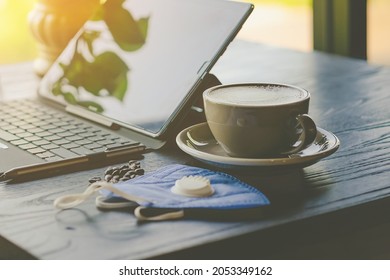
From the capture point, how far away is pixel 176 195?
81 centimetres

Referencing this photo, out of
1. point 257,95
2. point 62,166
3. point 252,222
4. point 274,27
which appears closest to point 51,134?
point 62,166

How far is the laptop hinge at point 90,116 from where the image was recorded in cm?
109

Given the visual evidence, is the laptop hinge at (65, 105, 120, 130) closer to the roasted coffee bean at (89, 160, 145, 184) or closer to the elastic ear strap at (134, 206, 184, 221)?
the roasted coffee bean at (89, 160, 145, 184)

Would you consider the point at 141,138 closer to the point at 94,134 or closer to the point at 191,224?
the point at 94,134

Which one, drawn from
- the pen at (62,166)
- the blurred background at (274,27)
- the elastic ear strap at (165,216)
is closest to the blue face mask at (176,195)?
the elastic ear strap at (165,216)

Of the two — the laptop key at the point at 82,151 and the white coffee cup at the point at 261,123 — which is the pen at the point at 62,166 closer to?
the laptop key at the point at 82,151

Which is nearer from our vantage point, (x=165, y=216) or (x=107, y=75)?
(x=165, y=216)

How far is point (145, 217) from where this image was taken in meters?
0.77

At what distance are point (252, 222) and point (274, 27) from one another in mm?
2702

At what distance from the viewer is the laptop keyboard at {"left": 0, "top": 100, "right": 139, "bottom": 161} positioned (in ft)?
3.26

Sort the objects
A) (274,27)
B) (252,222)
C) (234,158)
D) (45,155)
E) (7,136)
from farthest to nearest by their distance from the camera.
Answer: (274,27) → (7,136) → (45,155) → (234,158) → (252,222)

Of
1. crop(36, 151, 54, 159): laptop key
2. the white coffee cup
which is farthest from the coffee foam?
crop(36, 151, 54, 159): laptop key

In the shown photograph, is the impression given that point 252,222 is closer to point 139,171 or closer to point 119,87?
point 139,171

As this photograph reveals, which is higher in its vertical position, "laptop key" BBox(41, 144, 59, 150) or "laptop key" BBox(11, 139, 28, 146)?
"laptop key" BBox(41, 144, 59, 150)
